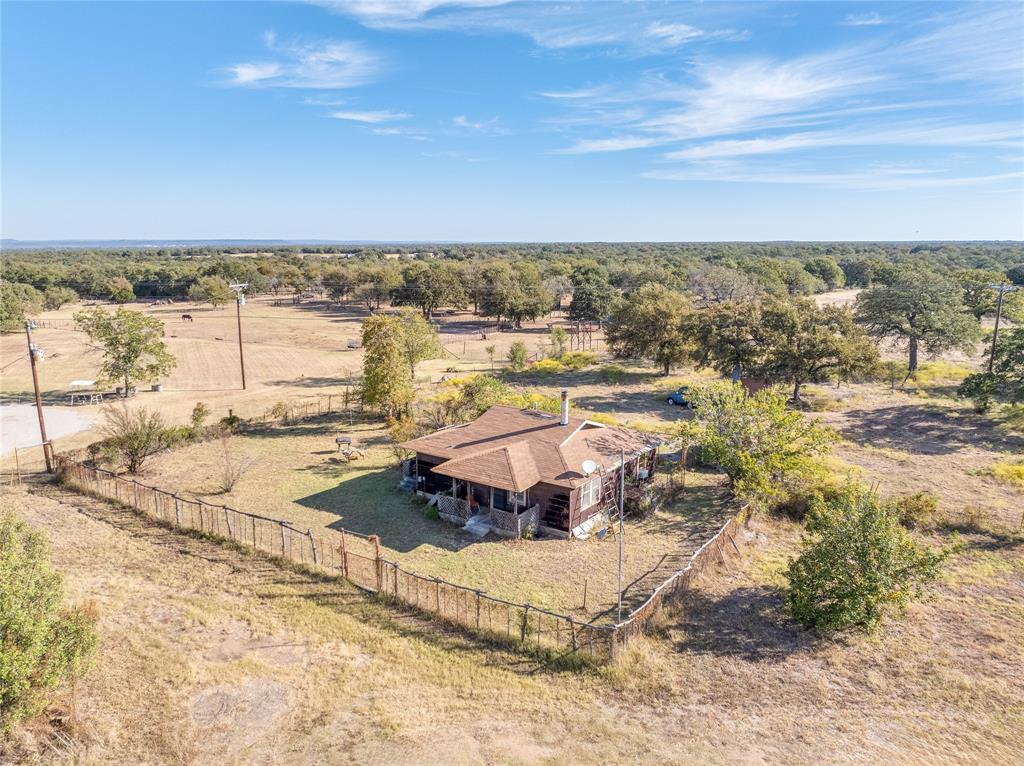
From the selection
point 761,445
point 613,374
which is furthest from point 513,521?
point 613,374

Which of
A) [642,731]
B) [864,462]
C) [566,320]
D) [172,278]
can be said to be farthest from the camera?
[172,278]

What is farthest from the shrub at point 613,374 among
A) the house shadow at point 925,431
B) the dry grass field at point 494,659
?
the dry grass field at point 494,659

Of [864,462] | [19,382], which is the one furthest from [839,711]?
[19,382]

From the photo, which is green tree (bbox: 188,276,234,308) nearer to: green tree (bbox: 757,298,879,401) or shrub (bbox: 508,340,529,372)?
shrub (bbox: 508,340,529,372)

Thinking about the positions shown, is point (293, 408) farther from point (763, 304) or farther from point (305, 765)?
point (763, 304)

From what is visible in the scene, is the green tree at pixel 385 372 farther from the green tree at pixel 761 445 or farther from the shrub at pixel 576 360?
the shrub at pixel 576 360
